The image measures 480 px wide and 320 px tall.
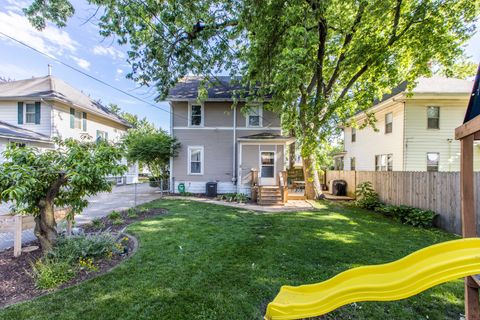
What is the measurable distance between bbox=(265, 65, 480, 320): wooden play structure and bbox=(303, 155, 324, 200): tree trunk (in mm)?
9086

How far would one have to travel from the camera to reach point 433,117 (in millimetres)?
11562

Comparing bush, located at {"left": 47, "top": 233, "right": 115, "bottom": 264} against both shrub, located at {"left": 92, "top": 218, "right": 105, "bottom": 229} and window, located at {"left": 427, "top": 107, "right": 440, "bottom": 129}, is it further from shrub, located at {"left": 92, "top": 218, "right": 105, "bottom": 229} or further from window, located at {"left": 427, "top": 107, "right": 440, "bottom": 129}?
window, located at {"left": 427, "top": 107, "right": 440, "bottom": 129}

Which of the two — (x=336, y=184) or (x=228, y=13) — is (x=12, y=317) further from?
(x=336, y=184)

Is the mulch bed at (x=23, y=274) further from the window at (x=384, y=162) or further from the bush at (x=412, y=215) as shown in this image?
the window at (x=384, y=162)

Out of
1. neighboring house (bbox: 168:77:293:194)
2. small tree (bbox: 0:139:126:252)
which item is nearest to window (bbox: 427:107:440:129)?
neighboring house (bbox: 168:77:293:194)

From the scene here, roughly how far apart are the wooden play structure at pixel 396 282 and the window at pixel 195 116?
1166 centimetres

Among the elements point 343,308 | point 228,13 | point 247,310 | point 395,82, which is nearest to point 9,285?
point 247,310

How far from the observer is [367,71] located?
985 centimetres

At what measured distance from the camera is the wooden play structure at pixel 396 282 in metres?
1.60

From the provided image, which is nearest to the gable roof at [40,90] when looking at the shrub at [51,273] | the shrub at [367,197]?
the shrub at [51,273]

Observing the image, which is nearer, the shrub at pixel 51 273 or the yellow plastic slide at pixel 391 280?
the yellow plastic slide at pixel 391 280

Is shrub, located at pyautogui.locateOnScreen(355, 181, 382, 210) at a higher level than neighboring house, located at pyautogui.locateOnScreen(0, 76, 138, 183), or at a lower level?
lower

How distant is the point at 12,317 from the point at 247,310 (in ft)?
8.87

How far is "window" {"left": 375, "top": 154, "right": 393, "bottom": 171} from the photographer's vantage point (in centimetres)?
1289
